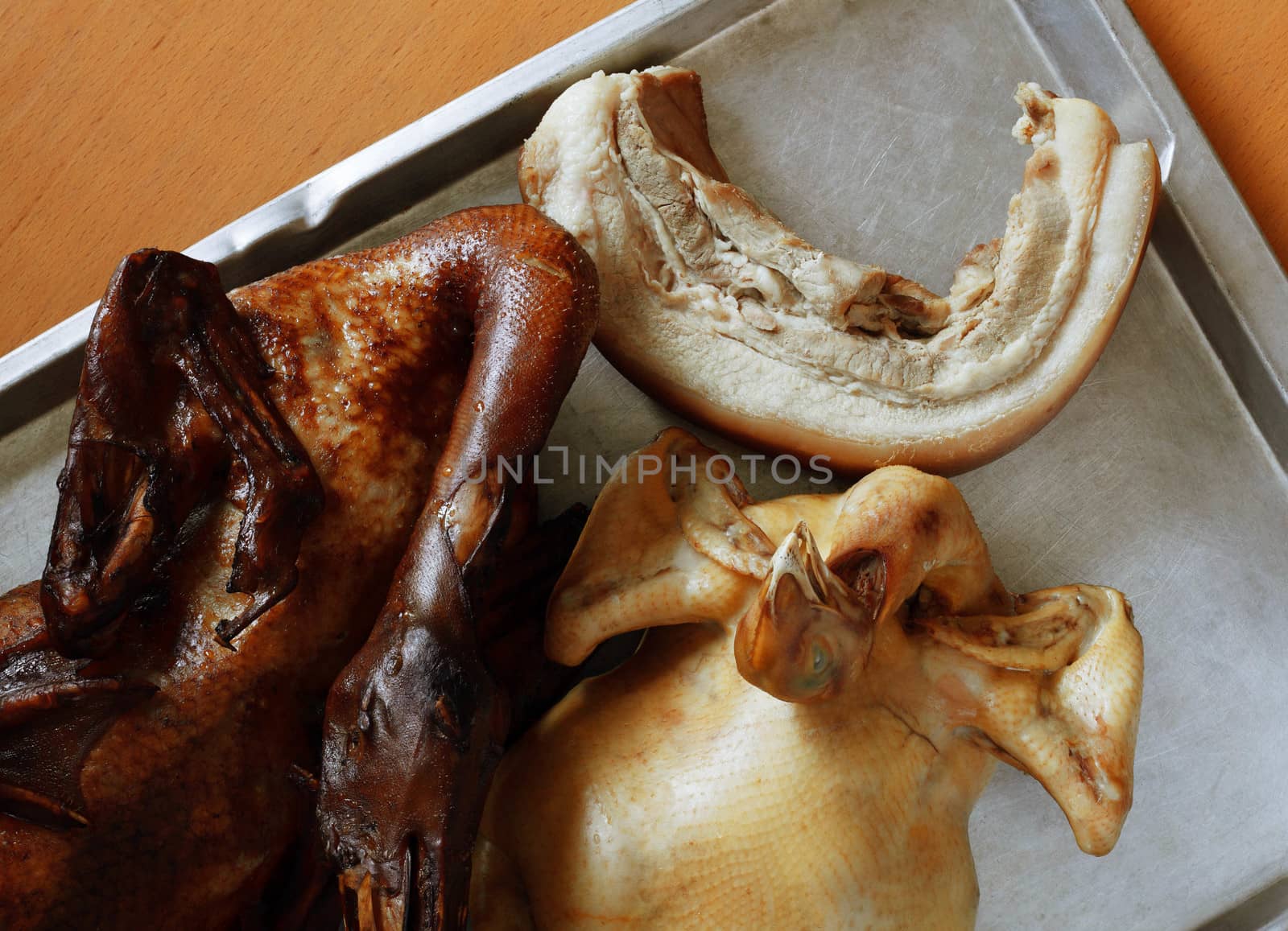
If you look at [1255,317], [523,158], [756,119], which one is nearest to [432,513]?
[523,158]

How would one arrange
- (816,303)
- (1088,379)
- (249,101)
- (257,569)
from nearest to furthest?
1. (257,569)
2. (816,303)
3. (1088,379)
4. (249,101)

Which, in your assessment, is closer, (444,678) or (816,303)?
(444,678)

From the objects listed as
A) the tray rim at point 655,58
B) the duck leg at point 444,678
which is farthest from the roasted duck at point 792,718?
the tray rim at point 655,58

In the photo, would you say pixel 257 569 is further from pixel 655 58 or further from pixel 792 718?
pixel 655 58

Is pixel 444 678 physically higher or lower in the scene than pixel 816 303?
higher

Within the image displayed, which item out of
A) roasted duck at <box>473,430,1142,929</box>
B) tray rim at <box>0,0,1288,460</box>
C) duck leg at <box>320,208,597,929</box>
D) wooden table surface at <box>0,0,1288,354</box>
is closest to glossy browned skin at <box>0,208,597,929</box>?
duck leg at <box>320,208,597,929</box>

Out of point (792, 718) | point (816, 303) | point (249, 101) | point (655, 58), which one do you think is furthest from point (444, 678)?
point (249, 101)

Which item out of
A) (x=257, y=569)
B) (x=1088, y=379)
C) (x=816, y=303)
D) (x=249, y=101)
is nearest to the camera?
(x=257, y=569)

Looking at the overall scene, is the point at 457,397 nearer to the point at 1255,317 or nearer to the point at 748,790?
the point at 748,790
